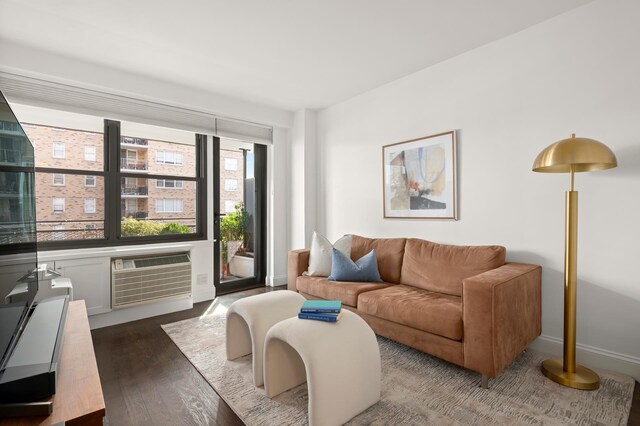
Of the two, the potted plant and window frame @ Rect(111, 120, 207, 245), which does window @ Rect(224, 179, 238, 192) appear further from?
window frame @ Rect(111, 120, 207, 245)

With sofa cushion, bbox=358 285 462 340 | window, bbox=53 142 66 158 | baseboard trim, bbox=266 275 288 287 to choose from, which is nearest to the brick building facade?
window, bbox=53 142 66 158

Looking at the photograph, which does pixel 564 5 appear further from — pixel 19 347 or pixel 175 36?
pixel 19 347

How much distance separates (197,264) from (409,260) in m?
2.52

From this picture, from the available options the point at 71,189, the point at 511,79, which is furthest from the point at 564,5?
the point at 71,189

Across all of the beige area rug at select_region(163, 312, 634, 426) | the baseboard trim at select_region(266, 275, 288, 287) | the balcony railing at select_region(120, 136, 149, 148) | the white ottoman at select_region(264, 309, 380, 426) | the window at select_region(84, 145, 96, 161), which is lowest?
the beige area rug at select_region(163, 312, 634, 426)

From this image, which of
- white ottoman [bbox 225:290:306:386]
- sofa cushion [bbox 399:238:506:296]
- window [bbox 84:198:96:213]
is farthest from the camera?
window [bbox 84:198:96:213]

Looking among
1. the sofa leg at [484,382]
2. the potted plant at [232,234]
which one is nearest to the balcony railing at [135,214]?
the potted plant at [232,234]

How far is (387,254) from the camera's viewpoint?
10.9 feet

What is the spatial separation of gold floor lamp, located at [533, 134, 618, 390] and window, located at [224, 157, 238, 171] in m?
3.55

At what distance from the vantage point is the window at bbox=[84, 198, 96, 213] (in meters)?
3.33

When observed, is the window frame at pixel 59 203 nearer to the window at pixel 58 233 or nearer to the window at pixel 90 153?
Answer: the window at pixel 58 233

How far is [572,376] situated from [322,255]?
86.2 inches

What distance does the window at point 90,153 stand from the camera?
3350mm

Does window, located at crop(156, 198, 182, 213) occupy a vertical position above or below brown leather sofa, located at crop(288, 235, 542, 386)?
above
